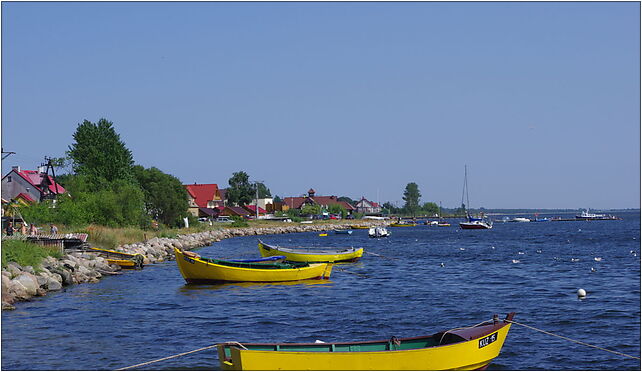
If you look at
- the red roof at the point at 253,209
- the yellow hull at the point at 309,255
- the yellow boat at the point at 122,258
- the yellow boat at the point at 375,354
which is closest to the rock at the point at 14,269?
the yellow boat at the point at 122,258

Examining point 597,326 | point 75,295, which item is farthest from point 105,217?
point 597,326

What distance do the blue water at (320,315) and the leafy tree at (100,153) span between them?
4211 centimetres

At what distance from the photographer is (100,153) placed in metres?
87.4

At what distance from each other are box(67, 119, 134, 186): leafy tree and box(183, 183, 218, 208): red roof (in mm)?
58355

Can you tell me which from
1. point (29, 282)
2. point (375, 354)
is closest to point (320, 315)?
point (375, 354)

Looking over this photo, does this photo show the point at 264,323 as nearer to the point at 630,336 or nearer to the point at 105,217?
the point at 630,336

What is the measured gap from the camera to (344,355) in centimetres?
1612

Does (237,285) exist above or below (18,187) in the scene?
below

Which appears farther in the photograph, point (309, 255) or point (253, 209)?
point (253, 209)

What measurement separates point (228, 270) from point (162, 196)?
5836cm

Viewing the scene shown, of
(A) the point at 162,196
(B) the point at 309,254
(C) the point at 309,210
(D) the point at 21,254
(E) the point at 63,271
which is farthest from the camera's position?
(C) the point at 309,210

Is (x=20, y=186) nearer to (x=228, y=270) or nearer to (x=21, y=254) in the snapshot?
(x=21, y=254)

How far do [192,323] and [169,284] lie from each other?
13563mm

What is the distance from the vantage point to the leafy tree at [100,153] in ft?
284
